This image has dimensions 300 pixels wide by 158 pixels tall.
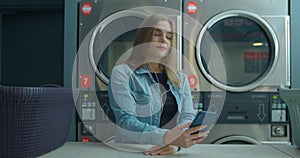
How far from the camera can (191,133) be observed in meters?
0.88

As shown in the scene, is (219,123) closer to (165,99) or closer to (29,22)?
(165,99)

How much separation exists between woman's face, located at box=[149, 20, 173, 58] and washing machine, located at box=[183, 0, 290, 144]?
82 cm

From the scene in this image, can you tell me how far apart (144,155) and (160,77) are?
0.57 meters

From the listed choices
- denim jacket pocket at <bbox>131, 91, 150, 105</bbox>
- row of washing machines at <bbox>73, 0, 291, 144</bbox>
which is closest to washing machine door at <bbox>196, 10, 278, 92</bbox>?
row of washing machines at <bbox>73, 0, 291, 144</bbox>

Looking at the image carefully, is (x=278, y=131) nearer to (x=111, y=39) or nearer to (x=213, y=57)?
(x=213, y=57)

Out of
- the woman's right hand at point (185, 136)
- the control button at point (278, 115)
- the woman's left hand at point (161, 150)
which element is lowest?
the control button at point (278, 115)

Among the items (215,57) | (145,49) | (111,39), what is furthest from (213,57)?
(145,49)

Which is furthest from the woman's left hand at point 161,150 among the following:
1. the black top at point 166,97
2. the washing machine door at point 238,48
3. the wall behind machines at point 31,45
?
the wall behind machines at point 31,45

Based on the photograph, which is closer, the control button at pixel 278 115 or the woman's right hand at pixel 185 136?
the woman's right hand at pixel 185 136

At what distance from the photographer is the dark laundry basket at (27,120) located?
74 centimetres

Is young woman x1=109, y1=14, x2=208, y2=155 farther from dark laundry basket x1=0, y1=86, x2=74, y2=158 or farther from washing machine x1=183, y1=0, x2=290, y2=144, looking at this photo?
washing machine x1=183, y1=0, x2=290, y2=144

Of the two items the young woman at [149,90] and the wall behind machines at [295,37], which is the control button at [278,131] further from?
the young woman at [149,90]

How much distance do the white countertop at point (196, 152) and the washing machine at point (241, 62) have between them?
3.54 ft

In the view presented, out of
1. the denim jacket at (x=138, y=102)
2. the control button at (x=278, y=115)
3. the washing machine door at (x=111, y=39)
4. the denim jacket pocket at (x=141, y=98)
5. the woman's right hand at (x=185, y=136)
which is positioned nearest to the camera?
the woman's right hand at (x=185, y=136)
